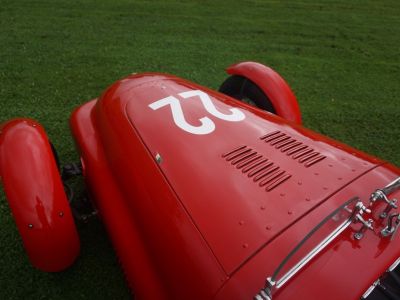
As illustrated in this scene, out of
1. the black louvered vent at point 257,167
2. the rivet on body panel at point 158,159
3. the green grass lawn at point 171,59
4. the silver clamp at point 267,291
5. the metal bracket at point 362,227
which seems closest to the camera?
the silver clamp at point 267,291

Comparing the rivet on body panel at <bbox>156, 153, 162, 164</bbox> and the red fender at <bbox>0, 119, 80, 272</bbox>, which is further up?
the rivet on body panel at <bbox>156, 153, 162, 164</bbox>

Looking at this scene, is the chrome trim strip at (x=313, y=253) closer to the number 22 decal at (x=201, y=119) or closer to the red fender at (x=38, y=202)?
the number 22 decal at (x=201, y=119)

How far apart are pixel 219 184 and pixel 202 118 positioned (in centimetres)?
46

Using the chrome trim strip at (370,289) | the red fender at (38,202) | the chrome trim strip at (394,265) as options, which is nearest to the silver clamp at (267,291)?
the chrome trim strip at (370,289)

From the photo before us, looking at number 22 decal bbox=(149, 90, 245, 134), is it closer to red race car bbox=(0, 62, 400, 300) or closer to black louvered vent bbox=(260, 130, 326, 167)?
red race car bbox=(0, 62, 400, 300)

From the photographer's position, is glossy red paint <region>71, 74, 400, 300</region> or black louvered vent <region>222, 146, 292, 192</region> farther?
black louvered vent <region>222, 146, 292, 192</region>

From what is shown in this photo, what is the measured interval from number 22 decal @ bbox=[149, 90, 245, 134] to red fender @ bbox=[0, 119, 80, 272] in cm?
61

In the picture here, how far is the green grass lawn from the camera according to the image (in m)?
2.15

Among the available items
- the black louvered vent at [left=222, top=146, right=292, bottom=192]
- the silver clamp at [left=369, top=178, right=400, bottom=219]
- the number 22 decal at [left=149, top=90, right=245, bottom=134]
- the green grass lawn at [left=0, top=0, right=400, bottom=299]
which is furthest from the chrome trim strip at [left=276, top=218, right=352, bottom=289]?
the green grass lawn at [left=0, top=0, right=400, bottom=299]

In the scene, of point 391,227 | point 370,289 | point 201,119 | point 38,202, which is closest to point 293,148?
point 201,119

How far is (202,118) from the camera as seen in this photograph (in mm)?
1775

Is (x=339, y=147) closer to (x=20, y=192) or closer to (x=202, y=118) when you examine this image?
(x=202, y=118)

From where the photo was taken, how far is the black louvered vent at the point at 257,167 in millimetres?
1398

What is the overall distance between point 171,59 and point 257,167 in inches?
116
